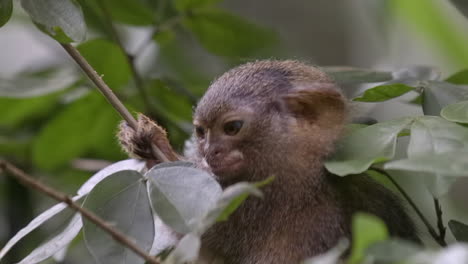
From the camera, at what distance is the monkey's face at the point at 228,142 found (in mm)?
2248

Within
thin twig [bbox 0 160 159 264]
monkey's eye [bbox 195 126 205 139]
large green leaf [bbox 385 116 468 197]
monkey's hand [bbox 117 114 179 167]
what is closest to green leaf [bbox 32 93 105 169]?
monkey's hand [bbox 117 114 179 167]

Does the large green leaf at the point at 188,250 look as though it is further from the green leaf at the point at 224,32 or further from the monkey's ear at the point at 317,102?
the green leaf at the point at 224,32

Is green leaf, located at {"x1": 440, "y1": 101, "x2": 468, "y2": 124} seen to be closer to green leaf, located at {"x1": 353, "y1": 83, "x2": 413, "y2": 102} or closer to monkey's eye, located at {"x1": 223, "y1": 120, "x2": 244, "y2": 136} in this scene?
green leaf, located at {"x1": 353, "y1": 83, "x2": 413, "y2": 102}

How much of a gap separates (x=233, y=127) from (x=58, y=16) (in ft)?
2.29

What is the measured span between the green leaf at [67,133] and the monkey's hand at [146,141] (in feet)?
1.44

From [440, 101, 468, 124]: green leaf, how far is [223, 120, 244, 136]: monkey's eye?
0.75 metres

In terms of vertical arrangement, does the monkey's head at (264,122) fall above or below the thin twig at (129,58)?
below

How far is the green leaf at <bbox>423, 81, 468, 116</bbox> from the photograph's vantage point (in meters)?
1.93

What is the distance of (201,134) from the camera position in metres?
2.36

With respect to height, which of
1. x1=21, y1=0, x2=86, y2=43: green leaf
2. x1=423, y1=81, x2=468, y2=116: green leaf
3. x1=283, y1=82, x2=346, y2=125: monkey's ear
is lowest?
x1=283, y1=82, x2=346, y2=125: monkey's ear

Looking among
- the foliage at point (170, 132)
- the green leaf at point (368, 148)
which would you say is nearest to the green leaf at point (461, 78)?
the foliage at point (170, 132)

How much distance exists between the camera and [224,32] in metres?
2.98

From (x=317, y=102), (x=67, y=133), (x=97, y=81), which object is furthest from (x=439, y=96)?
(x=67, y=133)

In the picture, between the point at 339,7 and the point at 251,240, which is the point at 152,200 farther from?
the point at 339,7
